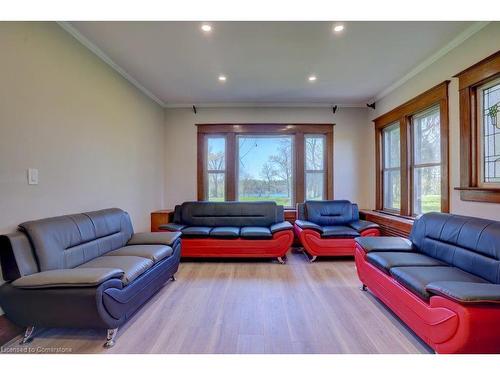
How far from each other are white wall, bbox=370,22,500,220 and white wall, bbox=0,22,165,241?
4190 mm

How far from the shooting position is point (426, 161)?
3.60m

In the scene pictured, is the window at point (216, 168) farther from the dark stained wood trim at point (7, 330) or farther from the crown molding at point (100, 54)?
the dark stained wood trim at point (7, 330)

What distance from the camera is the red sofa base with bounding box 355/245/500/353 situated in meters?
1.49

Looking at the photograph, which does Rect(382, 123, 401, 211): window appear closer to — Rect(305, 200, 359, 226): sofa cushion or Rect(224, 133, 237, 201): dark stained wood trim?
Rect(305, 200, 359, 226): sofa cushion

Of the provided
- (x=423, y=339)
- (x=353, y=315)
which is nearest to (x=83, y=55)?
(x=353, y=315)

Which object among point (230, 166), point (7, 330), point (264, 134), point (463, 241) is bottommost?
point (7, 330)

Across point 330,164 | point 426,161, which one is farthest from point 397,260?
point 330,164

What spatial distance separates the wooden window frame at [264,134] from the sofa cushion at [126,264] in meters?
2.72

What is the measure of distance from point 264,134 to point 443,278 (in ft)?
12.6

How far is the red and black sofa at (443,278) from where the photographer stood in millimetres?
1497

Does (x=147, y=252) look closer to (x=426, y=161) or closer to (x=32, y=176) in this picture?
(x=32, y=176)

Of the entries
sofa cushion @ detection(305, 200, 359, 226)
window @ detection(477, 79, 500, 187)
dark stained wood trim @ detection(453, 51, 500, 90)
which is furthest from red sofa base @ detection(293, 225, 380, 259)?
dark stained wood trim @ detection(453, 51, 500, 90)

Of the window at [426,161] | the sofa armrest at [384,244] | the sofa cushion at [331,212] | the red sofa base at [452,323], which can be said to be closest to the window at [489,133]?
the window at [426,161]
